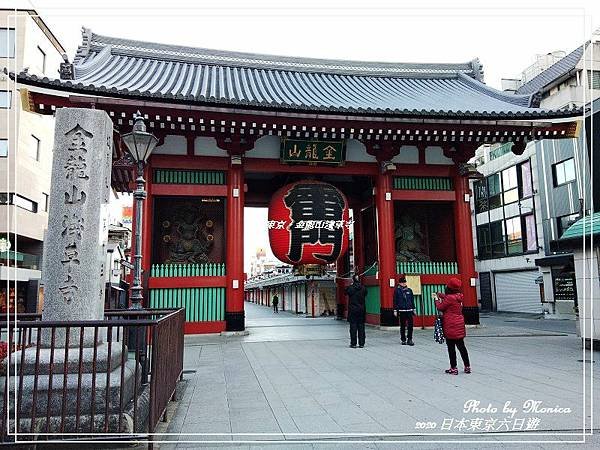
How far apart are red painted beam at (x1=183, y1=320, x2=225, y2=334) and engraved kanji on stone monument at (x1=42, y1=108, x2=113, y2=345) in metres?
7.37

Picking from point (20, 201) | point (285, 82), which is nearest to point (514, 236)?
point (285, 82)

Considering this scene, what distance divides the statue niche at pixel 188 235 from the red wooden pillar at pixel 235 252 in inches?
53.1

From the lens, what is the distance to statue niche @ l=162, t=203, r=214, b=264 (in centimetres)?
1353

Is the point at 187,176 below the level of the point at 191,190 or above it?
above

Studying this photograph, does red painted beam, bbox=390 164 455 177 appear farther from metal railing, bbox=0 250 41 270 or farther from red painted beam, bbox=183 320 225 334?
metal railing, bbox=0 250 41 270

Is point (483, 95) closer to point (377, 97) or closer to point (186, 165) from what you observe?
point (377, 97)

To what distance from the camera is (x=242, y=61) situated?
18000mm

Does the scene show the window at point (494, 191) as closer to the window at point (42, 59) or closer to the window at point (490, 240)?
the window at point (490, 240)

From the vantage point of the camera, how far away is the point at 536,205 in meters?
26.7

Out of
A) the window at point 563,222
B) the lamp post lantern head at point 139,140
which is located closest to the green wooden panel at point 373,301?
the lamp post lantern head at point 139,140

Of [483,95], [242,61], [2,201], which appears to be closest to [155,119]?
[242,61]

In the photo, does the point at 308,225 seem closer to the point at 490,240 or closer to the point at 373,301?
the point at 373,301

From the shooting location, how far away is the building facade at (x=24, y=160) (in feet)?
82.3

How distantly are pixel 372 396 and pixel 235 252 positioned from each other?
7848 mm
